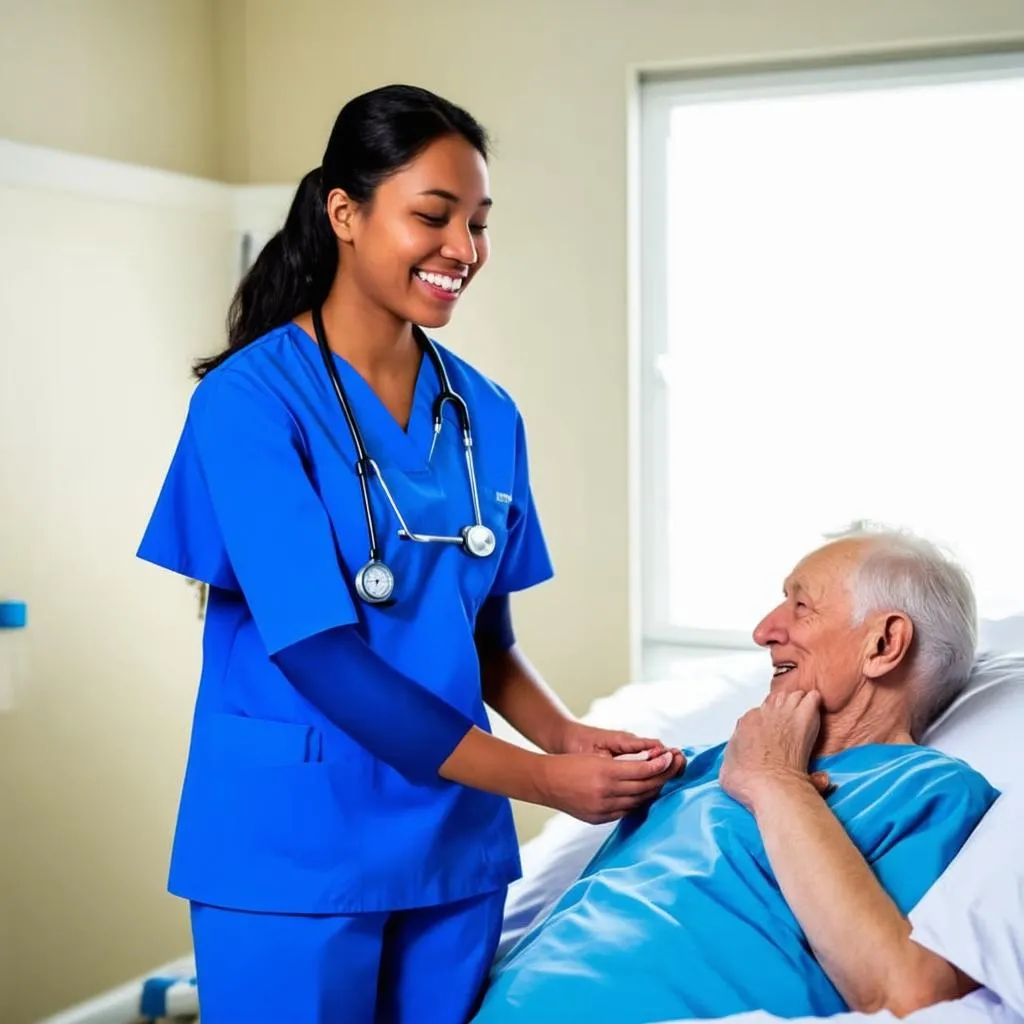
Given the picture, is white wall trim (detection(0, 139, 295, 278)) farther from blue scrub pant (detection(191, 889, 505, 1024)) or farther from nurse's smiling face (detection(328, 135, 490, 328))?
blue scrub pant (detection(191, 889, 505, 1024))

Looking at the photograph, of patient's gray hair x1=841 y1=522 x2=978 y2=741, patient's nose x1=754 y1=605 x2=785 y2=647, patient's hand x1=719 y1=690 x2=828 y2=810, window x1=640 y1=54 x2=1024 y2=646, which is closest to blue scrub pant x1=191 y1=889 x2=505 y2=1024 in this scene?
patient's hand x1=719 y1=690 x2=828 y2=810

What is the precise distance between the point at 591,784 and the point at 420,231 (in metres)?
0.58

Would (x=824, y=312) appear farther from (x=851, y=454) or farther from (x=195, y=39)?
(x=195, y=39)

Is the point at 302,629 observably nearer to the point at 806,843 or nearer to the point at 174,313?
the point at 806,843

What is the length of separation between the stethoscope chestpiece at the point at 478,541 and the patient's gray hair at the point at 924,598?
41 centimetres

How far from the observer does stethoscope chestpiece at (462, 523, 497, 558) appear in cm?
151

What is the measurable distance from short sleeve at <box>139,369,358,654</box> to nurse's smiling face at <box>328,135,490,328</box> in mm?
174

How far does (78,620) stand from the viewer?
2.76 m

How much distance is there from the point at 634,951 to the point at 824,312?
72.8 inches

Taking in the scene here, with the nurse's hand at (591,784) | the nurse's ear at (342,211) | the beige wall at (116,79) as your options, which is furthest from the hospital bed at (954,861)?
the beige wall at (116,79)

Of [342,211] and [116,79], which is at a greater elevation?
[116,79]

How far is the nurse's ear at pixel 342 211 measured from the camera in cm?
151

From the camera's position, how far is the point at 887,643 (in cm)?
157

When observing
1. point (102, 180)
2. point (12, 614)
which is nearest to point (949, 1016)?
point (12, 614)
